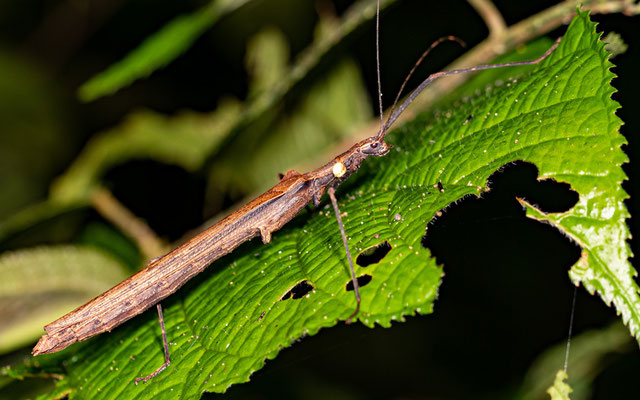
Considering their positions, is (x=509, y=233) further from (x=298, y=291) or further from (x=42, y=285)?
(x=42, y=285)

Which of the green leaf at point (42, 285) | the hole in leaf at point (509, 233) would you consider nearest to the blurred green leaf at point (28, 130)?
the green leaf at point (42, 285)

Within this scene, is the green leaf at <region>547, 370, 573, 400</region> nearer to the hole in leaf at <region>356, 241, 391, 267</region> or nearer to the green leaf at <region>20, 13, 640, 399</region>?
the green leaf at <region>20, 13, 640, 399</region>

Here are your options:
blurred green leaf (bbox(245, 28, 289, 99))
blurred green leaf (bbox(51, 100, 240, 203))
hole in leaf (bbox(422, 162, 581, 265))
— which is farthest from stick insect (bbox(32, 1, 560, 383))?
blurred green leaf (bbox(245, 28, 289, 99))

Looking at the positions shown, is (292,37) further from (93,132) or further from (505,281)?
(505,281)

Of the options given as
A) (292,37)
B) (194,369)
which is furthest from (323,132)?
(194,369)

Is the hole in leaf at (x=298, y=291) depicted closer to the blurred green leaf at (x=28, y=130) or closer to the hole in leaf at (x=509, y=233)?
the hole in leaf at (x=509, y=233)

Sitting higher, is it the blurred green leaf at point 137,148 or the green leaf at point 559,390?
the blurred green leaf at point 137,148

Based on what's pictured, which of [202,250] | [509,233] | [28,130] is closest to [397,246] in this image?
[202,250]
